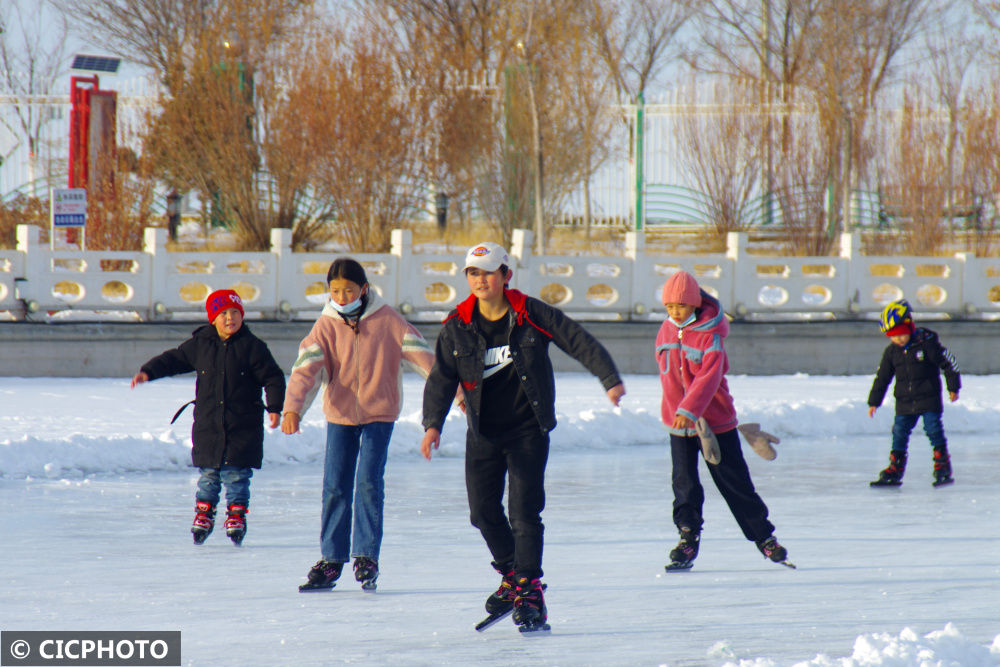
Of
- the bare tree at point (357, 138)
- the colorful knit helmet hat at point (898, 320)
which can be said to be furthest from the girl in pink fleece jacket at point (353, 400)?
the bare tree at point (357, 138)

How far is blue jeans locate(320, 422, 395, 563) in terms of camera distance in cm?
504

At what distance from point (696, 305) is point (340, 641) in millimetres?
2150

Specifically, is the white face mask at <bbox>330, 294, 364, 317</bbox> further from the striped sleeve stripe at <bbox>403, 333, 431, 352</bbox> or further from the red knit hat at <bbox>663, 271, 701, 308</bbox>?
the red knit hat at <bbox>663, 271, 701, 308</bbox>

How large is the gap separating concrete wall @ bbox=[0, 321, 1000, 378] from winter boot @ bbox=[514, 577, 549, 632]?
969 cm

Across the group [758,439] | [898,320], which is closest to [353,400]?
[758,439]

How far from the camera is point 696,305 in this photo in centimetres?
535

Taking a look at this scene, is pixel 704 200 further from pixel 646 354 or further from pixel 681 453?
pixel 681 453

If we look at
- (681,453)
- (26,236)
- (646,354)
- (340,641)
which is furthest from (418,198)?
(340,641)

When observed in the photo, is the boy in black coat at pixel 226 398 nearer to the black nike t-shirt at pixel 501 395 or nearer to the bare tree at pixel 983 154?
the black nike t-shirt at pixel 501 395

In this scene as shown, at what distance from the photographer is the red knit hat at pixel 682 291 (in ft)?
17.4

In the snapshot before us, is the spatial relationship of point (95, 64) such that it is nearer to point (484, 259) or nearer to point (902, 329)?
point (902, 329)

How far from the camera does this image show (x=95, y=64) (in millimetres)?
18141

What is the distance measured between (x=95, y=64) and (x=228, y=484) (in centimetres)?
1381

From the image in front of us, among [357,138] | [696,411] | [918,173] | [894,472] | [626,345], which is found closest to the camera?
[696,411]
